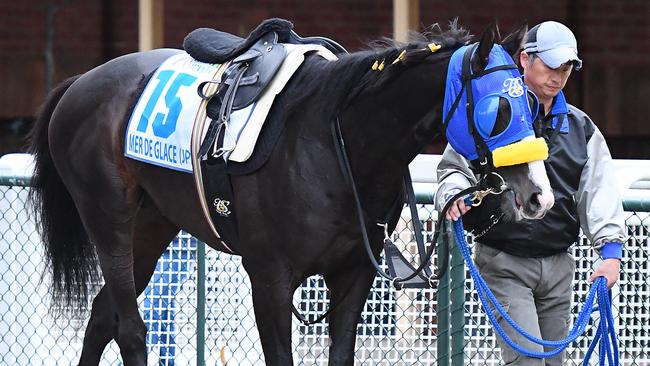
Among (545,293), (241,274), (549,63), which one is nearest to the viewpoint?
(549,63)

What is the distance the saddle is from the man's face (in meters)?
0.76

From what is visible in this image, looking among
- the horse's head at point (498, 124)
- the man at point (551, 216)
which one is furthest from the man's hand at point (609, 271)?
the horse's head at point (498, 124)

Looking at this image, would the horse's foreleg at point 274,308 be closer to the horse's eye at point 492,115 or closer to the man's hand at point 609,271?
the horse's eye at point 492,115

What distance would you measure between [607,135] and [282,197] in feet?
21.3

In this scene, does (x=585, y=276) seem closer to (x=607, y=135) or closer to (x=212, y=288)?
(x=212, y=288)

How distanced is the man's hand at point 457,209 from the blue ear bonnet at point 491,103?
0.77ft

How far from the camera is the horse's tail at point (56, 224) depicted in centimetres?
492

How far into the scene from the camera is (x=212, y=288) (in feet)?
16.9

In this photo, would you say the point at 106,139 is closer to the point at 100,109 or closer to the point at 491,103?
the point at 100,109

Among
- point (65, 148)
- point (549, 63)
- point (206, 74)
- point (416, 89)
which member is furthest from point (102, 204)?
point (549, 63)

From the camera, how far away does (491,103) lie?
11.5 feet

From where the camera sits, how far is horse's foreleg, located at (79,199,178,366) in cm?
473

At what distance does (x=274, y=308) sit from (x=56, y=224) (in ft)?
4.76

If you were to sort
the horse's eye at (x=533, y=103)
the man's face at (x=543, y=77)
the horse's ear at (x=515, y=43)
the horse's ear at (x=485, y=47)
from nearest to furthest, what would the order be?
1. the horse's ear at (x=485, y=47)
2. the horse's ear at (x=515, y=43)
3. the horse's eye at (x=533, y=103)
4. the man's face at (x=543, y=77)
